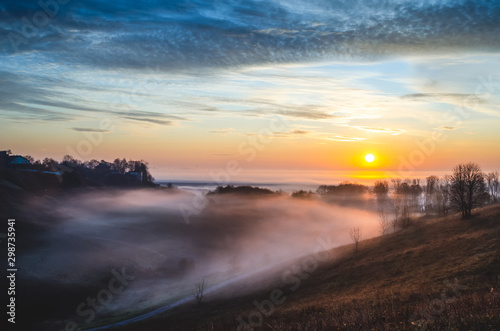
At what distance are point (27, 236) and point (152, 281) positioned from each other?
127ft

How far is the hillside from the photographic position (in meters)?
17.8

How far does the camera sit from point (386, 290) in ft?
129

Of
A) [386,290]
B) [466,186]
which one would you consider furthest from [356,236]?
[386,290]

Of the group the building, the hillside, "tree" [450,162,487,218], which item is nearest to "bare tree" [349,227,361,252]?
the hillside

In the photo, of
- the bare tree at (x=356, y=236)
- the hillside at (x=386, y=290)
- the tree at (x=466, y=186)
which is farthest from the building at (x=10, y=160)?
the tree at (x=466, y=186)

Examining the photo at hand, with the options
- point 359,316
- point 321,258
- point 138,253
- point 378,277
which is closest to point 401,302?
point 359,316

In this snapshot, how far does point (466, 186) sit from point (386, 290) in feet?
194

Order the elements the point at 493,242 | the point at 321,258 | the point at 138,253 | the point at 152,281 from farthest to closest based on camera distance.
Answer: the point at 138,253, the point at 152,281, the point at 321,258, the point at 493,242

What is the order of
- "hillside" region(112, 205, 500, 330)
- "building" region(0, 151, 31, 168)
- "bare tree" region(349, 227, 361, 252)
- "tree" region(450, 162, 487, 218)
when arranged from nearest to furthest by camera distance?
"hillside" region(112, 205, 500, 330) < "tree" region(450, 162, 487, 218) < "bare tree" region(349, 227, 361, 252) < "building" region(0, 151, 31, 168)

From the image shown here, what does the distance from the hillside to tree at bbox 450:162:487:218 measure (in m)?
4.05

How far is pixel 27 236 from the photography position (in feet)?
318

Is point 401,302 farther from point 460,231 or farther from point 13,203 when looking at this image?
point 13,203

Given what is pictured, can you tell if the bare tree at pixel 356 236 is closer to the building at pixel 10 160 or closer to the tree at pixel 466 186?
the tree at pixel 466 186

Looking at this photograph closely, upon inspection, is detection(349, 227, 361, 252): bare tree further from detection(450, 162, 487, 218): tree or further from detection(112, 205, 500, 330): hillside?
detection(450, 162, 487, 218): tree
